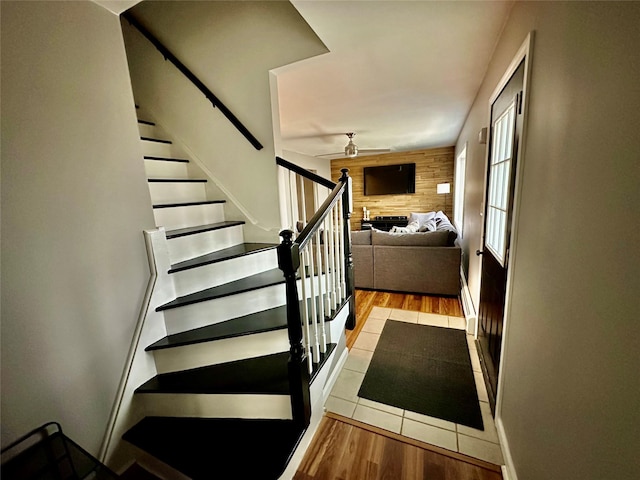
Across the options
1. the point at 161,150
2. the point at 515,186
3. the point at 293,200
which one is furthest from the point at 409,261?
the point at 161,150

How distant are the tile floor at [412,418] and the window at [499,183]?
977mm

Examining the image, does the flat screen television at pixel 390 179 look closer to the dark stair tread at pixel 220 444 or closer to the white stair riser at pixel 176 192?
the white stair riser at pixel 176 192

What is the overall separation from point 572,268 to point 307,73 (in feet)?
7.32

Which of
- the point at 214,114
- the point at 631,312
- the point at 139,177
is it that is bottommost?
the point at 631,312

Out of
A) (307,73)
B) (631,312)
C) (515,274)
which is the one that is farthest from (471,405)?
(307,73)

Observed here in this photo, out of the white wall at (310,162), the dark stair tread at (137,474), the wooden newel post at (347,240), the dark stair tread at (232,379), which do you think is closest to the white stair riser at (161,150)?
the wooden newel post at (347,240)

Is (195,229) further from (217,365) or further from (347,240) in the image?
(347,240)

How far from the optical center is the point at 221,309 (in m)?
1.64

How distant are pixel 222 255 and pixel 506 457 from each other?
2.00 meters

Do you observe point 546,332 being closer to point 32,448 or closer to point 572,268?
point 572,268

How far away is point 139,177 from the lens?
55.6 inches

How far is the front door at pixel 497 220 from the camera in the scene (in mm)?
1397

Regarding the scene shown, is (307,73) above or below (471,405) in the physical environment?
above

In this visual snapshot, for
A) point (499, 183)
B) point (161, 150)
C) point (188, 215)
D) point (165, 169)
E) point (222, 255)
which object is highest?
point (161, 150)
